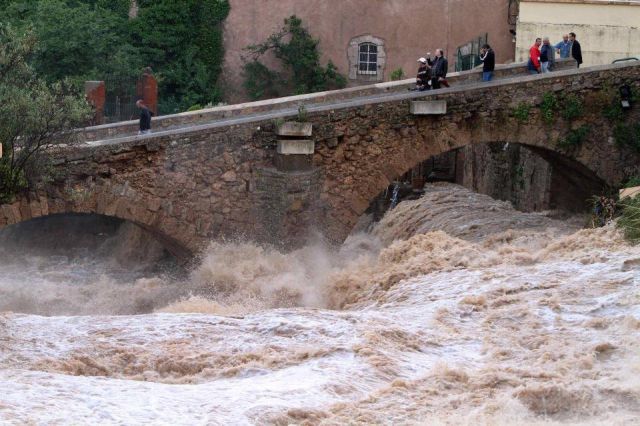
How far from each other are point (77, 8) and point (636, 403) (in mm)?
19478

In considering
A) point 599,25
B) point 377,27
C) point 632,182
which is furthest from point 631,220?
point 377,27

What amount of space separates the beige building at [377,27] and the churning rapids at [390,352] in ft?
38.5

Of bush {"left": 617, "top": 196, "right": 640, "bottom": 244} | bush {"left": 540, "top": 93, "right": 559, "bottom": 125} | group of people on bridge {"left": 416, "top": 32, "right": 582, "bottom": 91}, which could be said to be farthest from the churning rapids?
group of people on bridge {"left": 416, "top": 32, "right": 582, "bottom": 91}

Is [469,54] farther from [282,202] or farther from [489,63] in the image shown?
[282,202]

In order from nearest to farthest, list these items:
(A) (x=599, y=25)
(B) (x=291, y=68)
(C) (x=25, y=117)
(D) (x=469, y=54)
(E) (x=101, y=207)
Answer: (C) (x=25, y=117)
(E) (x=101, y=207)
(A) (x=599, y=25)
(D) (x=469, y=54)
(B) (x=291, y=68)

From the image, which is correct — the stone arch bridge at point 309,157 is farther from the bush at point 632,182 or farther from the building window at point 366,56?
the building window at point 366,56

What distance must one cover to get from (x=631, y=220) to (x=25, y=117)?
23.6 feet

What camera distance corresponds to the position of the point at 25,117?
13.4 meters

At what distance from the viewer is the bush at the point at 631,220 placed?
12.1m

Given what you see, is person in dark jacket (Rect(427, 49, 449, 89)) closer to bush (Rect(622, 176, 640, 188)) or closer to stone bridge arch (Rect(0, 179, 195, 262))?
bush (Rect(622, 176, 640, 188))

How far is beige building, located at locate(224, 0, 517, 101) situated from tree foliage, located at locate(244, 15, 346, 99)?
11.3 inches

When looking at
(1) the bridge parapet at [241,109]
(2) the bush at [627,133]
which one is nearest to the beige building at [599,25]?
(1) the bridge parapet at [241,109]

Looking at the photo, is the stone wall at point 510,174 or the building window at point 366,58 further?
the building window at point 366,58

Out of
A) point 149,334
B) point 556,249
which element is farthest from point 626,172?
point 149,334
